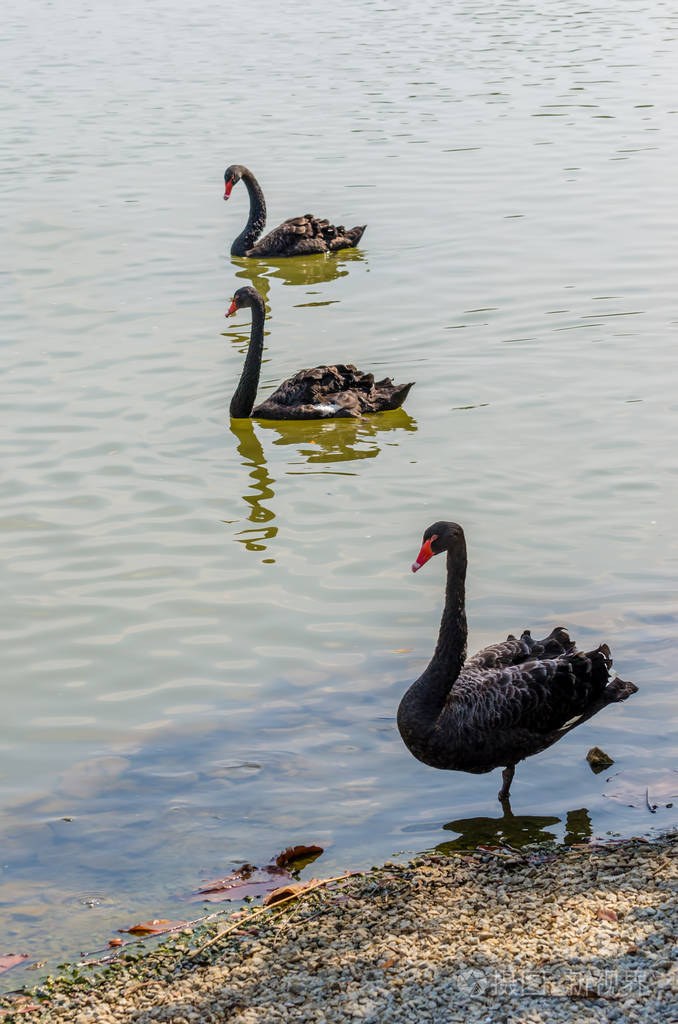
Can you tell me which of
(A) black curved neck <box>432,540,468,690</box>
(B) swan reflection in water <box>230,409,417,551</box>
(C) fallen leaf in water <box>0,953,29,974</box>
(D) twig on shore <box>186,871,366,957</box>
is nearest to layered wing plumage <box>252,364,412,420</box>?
(B) swan reflection in water <box>230,409,417,551</box>

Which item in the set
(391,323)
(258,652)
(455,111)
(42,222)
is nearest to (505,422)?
(391,323)

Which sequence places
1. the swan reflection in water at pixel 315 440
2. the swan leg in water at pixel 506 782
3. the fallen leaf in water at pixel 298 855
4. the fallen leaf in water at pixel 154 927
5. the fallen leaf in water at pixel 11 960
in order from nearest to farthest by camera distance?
the fallen leaf in water at pixel 11 960, the fallen leaf in water at pixel 154 927, the fallen leaf in water at pixel 298 855, the swan leg in water at pixel 506 782, the swan reflection in water at pixel 315 440

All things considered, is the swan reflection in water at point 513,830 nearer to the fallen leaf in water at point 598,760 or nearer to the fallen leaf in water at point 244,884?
the fallen leaf in water at point 598,760

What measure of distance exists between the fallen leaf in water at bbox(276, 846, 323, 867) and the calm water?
75 millimetres

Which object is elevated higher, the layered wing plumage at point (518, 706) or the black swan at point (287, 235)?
the black swan at point (287, 235)

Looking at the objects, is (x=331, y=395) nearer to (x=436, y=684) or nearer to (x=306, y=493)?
(x=306, y=493)

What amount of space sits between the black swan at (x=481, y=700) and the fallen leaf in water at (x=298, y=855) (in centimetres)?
61

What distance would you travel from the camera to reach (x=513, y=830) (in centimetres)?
523

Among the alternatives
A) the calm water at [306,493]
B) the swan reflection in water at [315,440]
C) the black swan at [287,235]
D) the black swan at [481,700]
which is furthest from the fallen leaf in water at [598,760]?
the black swan at [287,235]

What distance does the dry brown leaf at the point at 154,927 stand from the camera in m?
4.62

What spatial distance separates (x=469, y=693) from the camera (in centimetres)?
548

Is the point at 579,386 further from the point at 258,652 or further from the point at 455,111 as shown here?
the point at 455,111

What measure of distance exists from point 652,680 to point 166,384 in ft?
18.4

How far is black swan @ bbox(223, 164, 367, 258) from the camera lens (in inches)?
571
